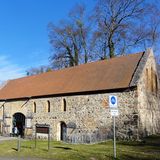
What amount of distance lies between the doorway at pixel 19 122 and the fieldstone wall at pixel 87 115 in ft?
2.58

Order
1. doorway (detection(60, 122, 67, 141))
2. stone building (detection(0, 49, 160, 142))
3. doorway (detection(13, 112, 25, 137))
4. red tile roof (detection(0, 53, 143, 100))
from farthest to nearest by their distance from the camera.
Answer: doorway (detection(13, 112, 25, 137)) → doorway (detection(60, 122, 67, 141)) → red tile roof (detection(0, 53, 143, 100)) → stone building (detection(0, 49, 160, 142))

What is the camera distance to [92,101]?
28125 mm

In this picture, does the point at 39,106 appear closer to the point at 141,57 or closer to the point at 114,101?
the point at 141,57

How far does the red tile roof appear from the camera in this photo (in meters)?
27.4

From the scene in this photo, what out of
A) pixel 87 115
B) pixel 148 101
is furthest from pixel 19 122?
pixel 148 101

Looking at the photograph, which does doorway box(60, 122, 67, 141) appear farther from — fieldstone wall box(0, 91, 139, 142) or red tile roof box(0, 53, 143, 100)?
red tile roof box(0, 53, 143, 100)

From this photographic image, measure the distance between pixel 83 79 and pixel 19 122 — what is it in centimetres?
1127

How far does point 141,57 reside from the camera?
27.8 meters

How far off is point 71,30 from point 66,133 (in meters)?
24.5

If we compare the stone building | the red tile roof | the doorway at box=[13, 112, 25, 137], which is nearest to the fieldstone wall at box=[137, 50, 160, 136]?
the stone building

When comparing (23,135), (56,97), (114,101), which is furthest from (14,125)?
(114,101)

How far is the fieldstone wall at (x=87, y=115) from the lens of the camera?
82.3 feet

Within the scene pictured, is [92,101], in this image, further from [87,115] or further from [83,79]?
[83,79]

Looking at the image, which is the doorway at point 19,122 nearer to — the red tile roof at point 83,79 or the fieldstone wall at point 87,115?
the fieldstone wall at point 87,115
